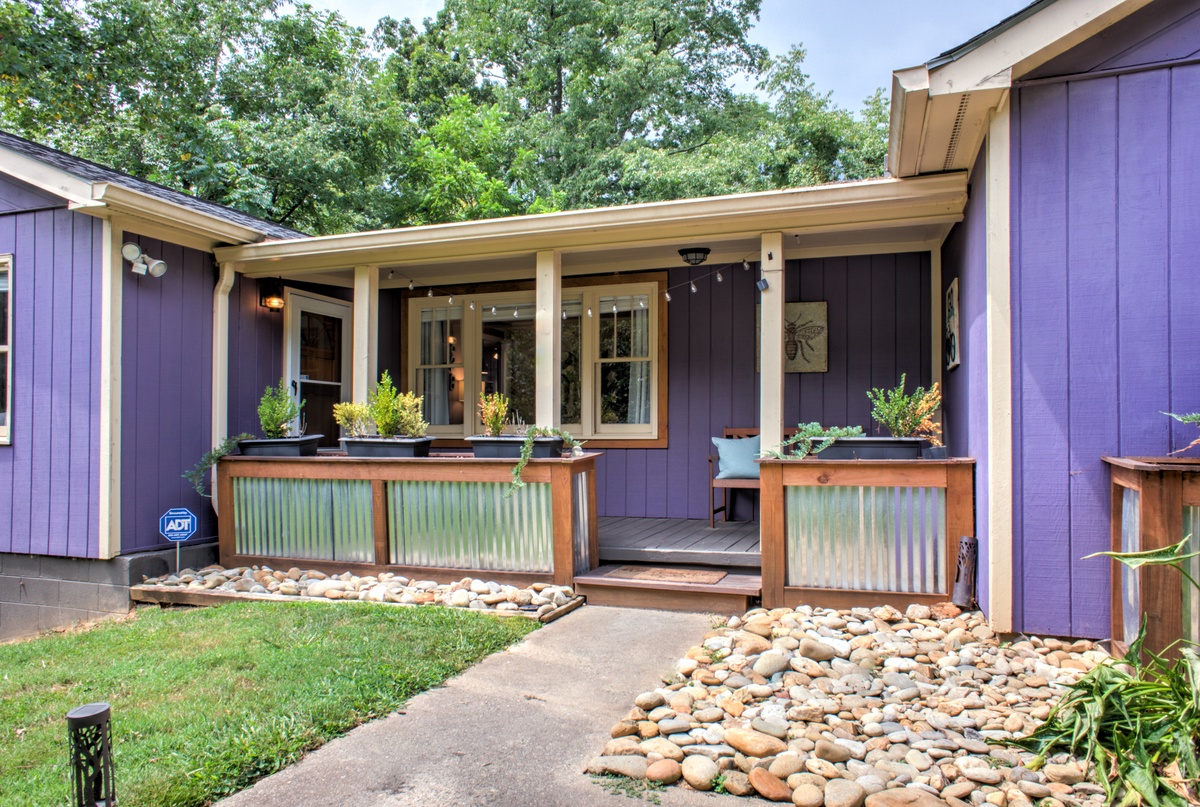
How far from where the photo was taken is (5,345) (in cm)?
519

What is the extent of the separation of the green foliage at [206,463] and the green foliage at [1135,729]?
4841 mm

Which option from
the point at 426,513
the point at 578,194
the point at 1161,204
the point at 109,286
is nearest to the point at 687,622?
the point at 426,513

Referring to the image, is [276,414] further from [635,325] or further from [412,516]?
[635,325]

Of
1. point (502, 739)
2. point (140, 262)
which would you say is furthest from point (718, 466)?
point (140, 262)

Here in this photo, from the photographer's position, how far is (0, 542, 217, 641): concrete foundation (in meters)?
4.88

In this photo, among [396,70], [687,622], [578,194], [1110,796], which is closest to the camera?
[1110,796]

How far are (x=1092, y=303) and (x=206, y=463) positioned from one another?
514 centimetres

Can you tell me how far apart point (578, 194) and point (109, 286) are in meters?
9.84

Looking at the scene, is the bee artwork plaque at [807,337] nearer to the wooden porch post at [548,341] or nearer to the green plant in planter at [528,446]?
the wooden porch post at [548,341]

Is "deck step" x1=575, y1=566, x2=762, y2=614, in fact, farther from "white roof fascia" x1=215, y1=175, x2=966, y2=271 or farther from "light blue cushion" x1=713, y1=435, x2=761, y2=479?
"white roof fascia" x1=215, y1=175, x2=966, y2=271

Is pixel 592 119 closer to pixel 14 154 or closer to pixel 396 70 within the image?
pixel 396 70

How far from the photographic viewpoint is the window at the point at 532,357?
6.25m

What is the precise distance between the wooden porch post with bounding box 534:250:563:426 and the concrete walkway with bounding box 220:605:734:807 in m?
1.70

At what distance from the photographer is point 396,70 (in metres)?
16.1
